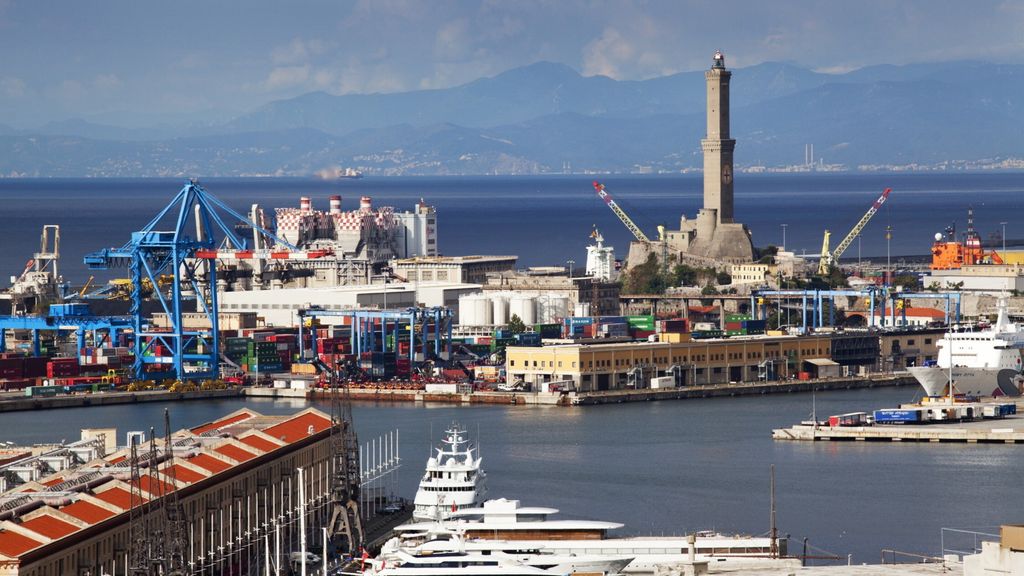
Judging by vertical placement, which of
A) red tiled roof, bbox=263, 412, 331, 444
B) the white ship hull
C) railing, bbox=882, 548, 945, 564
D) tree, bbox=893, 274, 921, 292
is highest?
tree, bbox=893, 274, 921, 292

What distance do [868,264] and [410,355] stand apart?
26.7 metres

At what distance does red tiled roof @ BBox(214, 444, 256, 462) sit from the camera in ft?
78.0

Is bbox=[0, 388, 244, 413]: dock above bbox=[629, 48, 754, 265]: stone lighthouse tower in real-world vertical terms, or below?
below

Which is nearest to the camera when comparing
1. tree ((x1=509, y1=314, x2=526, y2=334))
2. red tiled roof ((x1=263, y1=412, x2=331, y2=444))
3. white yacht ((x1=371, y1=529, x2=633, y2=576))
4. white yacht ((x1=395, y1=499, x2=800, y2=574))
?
white yacht ((x1=371, y1=529, x2=633, y2=576))

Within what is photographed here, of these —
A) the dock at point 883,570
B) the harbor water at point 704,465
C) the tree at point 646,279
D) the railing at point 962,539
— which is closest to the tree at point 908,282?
the tree at point 646,279

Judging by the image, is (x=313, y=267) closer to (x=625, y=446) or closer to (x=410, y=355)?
(x=410, y=355)

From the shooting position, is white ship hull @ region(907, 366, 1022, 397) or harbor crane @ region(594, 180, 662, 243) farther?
harbor crane @ region(594, 180, 662, 243)

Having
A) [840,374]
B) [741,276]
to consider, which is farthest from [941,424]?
[741,276]

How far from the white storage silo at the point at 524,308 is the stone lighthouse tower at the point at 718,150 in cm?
1482

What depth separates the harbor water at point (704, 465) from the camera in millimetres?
25078

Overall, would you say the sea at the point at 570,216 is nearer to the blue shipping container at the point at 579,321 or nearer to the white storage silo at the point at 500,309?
the white storage silo at the point at 500,309

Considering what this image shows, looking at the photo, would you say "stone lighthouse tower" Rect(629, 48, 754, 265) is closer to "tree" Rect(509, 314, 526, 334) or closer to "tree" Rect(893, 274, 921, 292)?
"tree" Rect(893, 274, 921, 292)

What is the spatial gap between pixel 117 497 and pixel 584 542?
4.61 metres

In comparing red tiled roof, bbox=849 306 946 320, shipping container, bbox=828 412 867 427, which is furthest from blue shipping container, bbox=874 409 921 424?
red tiled roof, bbox=849 306 946 320
